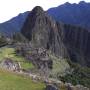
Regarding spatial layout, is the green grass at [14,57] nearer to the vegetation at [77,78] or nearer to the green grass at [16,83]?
the vegetation at [77,78]

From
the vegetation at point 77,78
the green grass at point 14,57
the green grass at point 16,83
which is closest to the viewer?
the green grass at point 16,83

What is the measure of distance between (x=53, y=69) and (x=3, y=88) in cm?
12048

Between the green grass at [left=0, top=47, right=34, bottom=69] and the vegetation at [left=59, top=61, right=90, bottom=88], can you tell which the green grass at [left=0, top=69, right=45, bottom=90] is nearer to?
the vegetation at [left=59, top=61, right=90, bottom=88]

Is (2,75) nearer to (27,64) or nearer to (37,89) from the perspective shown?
(37,89)

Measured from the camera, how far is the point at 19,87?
31938 mm

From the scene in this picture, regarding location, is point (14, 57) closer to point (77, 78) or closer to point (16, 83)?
point (77, 78)

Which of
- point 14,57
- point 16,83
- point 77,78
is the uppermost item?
point 16,83

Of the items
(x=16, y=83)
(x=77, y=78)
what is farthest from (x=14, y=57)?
(x=16, y=83)

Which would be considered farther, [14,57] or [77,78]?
[77,78]

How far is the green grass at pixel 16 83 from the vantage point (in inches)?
1249

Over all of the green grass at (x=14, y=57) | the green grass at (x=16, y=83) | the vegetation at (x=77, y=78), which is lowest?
the vegetation at (x=77, y=78)

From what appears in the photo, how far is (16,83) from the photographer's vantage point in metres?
33.5

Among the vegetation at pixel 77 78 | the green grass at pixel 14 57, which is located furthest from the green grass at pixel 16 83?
the green grass at pixel 14 57

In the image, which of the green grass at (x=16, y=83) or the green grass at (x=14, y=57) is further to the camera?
the green grass at (x=14, y=57)
